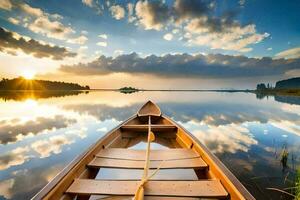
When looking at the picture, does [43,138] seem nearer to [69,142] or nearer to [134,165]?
[69,142]

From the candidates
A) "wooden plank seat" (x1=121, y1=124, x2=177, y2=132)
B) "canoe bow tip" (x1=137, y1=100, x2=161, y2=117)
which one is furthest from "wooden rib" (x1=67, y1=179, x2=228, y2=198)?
"canoe bow tip" (x1=137, y1=100, x2=161, y2=117)

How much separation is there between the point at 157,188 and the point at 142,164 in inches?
40.8

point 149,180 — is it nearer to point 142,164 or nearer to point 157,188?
point 157,188

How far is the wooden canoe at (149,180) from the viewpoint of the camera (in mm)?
2869

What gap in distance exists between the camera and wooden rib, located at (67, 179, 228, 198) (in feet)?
9.50

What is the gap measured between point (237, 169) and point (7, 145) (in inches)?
341

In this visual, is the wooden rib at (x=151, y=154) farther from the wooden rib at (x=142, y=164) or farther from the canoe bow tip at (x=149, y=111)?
the canoe bow tip at (x=149, y=111)

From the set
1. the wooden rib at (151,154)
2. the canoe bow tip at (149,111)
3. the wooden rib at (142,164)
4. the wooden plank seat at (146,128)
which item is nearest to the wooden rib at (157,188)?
the wooden rib at (142,164)

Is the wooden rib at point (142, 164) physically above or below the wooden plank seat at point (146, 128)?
below

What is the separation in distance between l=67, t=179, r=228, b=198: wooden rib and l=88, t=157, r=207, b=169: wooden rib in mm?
699

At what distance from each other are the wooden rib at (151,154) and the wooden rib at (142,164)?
18 cm

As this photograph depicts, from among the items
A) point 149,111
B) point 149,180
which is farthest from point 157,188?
point 149,111

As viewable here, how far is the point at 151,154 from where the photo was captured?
186 inches

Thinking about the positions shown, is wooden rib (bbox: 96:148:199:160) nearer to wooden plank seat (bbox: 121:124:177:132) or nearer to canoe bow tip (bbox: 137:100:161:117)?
wooden plank seat (bbox: 121:124:177:132)
